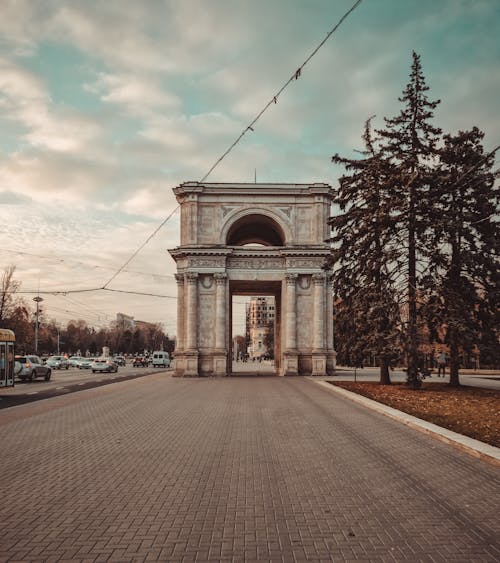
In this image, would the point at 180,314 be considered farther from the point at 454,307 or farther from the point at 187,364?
the point at 454,307

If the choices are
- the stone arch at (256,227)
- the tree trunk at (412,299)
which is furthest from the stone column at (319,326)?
the tree trunk at (412,299)

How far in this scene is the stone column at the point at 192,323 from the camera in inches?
1674

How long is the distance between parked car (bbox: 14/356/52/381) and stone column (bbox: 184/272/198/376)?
396 inches

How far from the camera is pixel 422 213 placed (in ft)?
90.6

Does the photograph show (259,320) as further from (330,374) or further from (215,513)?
(215,513)

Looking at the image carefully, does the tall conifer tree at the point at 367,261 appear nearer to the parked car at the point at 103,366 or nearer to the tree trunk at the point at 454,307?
the tree trunk at the point at 454,307

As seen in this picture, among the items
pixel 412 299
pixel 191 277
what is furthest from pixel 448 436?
pixel 191 277

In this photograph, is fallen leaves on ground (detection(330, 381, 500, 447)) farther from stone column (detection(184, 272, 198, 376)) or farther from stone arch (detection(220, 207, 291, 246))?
stone arch (detection(220, 207, 291, 246))

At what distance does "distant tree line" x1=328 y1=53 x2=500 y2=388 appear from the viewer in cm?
2658

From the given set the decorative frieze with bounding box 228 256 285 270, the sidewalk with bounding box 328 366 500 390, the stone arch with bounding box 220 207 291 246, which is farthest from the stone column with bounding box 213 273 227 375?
the sidewalk with bounding box 328 366 500 390

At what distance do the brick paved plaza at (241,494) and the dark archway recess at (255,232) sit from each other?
3262cm

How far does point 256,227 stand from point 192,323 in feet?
41.4

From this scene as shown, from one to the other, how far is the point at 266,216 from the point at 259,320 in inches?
6035

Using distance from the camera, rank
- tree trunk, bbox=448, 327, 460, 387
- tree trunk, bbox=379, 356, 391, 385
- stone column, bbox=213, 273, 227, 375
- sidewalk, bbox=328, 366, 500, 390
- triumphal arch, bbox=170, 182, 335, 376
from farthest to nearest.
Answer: triumphal arch, bbox=170, 182, 335, 376 < stone column, bbox=213, 273, 227, 375 < sidewalk, bbox=328, 366, 500, 390 < tree trunk, bbox=379, 356, 391, 385 < tree trunk, bbox=448, 327, 460, 387
